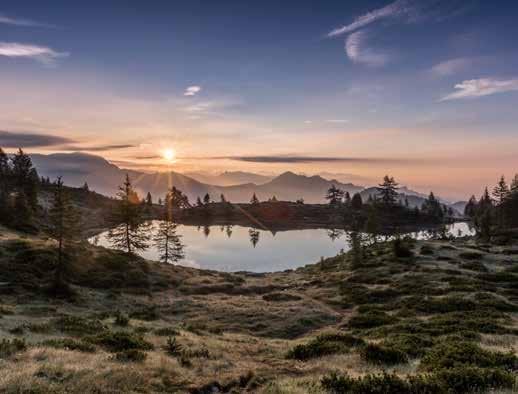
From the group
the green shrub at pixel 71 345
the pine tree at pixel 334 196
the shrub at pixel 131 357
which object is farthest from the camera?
the pine tree at pixel 334 196

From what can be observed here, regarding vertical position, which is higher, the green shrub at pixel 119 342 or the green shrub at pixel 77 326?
the green shrub at pixel 119 342

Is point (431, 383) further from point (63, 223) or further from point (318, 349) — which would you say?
point (63, 223)

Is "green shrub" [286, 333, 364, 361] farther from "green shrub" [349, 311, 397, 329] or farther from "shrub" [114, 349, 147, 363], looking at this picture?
"green shrub" [349, 311, 397, 329]

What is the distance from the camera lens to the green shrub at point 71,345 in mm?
13242

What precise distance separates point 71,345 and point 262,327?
16032 millimetres

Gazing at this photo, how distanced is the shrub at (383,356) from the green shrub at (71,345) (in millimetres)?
10195

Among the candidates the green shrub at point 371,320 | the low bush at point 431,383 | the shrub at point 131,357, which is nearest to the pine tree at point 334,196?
the green shrub at point 371,320

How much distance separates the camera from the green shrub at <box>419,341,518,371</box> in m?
11.2

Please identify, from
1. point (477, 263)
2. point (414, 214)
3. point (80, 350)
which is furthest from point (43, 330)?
point (414, 214)

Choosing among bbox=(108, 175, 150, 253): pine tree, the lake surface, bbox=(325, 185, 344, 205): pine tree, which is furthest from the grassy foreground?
bbox=(325, 185, 344, 205): pine tree

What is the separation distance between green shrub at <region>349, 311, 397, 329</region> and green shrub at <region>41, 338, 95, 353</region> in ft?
57.7

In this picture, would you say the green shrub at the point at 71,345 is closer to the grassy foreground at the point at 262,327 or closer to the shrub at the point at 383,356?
the grassy foreground at the point at 262,327

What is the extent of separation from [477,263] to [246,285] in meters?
29.2

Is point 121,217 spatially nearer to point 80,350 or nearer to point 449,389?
point 80,350
